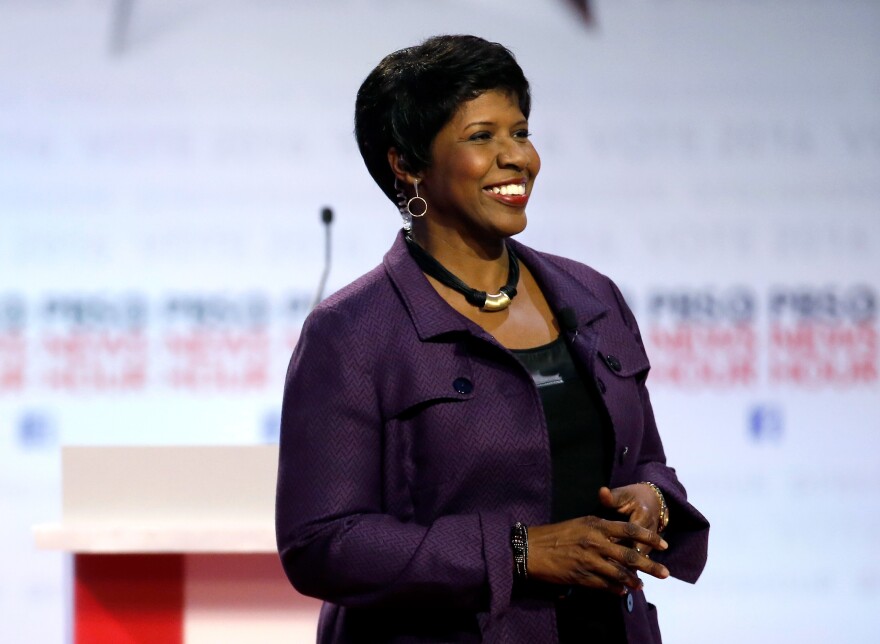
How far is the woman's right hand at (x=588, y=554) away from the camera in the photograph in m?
1.41

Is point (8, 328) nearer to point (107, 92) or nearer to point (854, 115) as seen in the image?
point (107, 92)

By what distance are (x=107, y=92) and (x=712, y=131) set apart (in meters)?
1.87

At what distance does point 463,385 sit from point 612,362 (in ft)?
0.74

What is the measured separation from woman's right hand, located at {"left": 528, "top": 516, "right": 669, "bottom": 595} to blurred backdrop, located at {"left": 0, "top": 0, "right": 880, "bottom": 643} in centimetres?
235

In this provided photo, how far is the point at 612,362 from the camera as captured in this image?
1.62 metres

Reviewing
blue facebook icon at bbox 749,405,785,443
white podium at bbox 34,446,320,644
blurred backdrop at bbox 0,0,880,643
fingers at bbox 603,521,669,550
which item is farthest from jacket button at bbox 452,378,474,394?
blue facebook icon at bbox 749,405,785,443

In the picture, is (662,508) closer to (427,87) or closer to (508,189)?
(508,189)

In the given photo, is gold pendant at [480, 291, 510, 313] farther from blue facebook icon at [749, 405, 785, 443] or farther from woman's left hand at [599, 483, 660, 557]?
blue facebook icon at [749, 405, 785, 443]

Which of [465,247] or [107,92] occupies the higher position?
[107,92]

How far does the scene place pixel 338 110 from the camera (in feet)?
12.3

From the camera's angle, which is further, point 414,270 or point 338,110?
point 338,110

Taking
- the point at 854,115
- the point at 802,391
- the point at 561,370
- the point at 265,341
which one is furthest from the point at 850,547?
the point at 561,370

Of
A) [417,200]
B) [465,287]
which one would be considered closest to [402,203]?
[417,200]

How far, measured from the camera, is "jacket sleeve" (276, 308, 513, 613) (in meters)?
1.43
